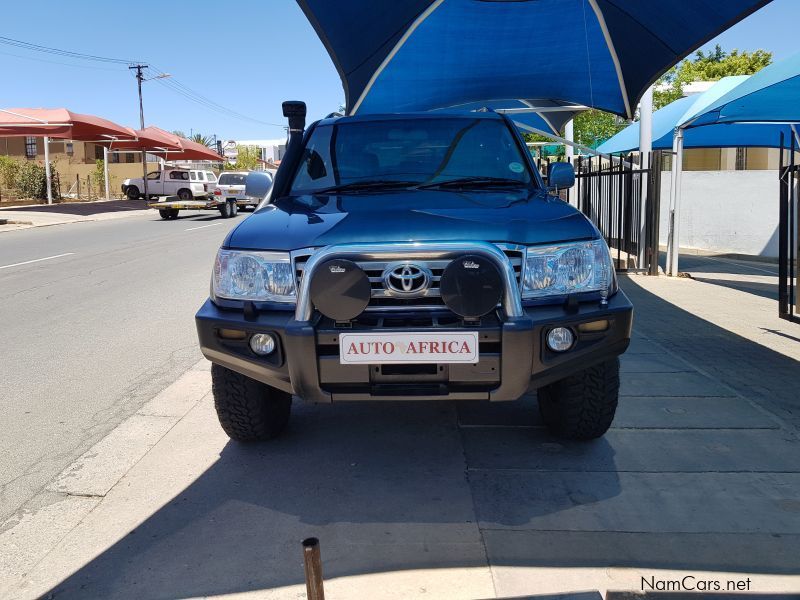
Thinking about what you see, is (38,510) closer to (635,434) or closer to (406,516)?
(406,516)

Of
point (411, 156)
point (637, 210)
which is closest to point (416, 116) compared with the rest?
point (411, 156)

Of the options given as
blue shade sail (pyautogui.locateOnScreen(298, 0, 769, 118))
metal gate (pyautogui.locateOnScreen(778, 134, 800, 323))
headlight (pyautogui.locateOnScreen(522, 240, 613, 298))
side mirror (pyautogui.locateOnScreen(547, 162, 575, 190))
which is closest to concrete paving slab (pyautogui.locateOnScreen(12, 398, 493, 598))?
headlight (pyautogui.locateOnScreen(522, 240, 613, 298))

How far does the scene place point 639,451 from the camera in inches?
158

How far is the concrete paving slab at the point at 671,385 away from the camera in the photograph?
5.11 meters

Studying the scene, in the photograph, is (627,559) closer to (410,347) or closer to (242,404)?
(410,347)

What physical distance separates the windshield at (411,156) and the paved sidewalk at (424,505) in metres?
1.41

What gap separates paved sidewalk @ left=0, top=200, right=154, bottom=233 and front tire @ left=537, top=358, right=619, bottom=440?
21.7 m

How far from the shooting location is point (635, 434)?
14.1 ft

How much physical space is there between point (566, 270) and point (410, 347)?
797 millimetres

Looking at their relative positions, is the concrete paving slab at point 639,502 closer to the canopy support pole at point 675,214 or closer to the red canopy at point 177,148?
the canopy support pole at point 675,214

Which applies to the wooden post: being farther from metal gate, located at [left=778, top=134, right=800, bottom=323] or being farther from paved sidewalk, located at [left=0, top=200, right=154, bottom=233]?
paved sidewalk, located at [left=0, top=200, right=154, bottom=233]

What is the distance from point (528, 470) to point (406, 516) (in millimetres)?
772

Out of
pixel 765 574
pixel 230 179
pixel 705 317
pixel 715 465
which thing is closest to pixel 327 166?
pixel 715 465

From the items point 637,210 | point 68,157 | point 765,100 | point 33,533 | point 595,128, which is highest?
point 595,128
